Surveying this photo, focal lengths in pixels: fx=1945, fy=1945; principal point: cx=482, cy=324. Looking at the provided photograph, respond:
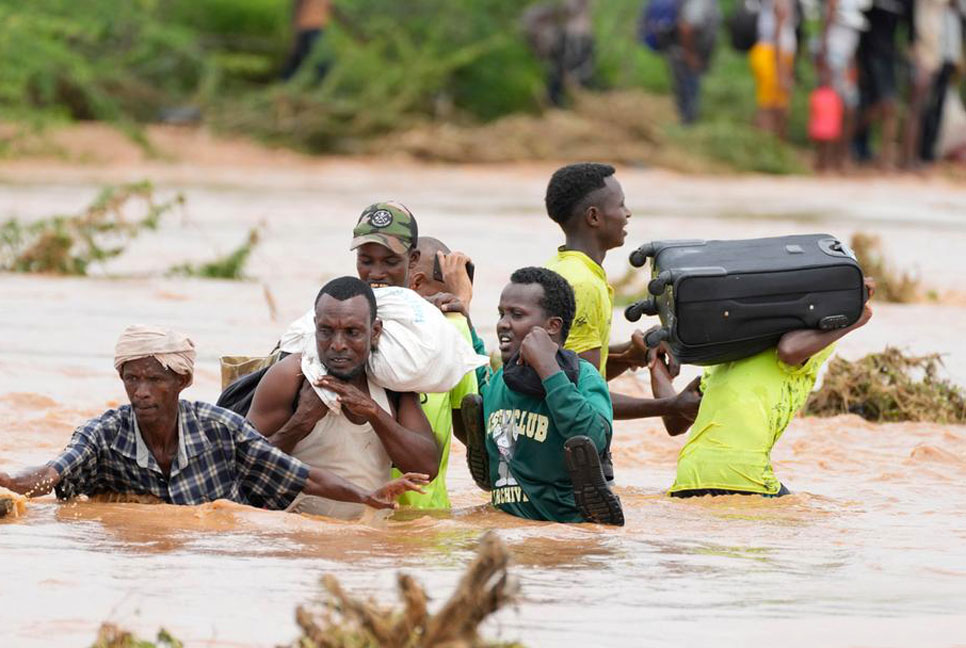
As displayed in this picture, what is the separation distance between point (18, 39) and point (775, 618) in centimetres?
1747

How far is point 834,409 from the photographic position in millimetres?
9625

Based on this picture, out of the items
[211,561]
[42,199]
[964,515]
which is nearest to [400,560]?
[211,561]

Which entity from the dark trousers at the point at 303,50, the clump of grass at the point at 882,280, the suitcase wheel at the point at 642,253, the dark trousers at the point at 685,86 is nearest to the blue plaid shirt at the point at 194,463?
the suitcase wheel at the point at 642,253

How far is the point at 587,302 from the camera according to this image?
691 cm

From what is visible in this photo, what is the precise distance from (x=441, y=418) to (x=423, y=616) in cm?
246

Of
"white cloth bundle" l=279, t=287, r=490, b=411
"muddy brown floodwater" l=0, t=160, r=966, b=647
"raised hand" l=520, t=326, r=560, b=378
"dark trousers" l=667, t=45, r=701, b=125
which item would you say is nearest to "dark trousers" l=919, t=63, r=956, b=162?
"dark trousers" l=667, t=45, r=701, b=125

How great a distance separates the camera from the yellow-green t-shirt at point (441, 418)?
6484mm

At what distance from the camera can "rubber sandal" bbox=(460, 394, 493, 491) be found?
6.53 meters

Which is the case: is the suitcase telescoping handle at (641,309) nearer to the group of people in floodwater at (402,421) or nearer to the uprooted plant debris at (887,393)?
the group of people in floodwater at (402,421)

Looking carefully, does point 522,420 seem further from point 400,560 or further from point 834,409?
point 834,409

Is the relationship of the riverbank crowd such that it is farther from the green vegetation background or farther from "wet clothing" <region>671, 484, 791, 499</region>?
"wet clothing" <region>671, 484, 791, 499</region>

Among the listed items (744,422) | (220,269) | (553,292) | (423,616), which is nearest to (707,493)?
(744,422)

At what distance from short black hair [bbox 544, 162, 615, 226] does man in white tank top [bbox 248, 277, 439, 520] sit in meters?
1.24

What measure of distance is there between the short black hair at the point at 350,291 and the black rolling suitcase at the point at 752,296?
104 cm
